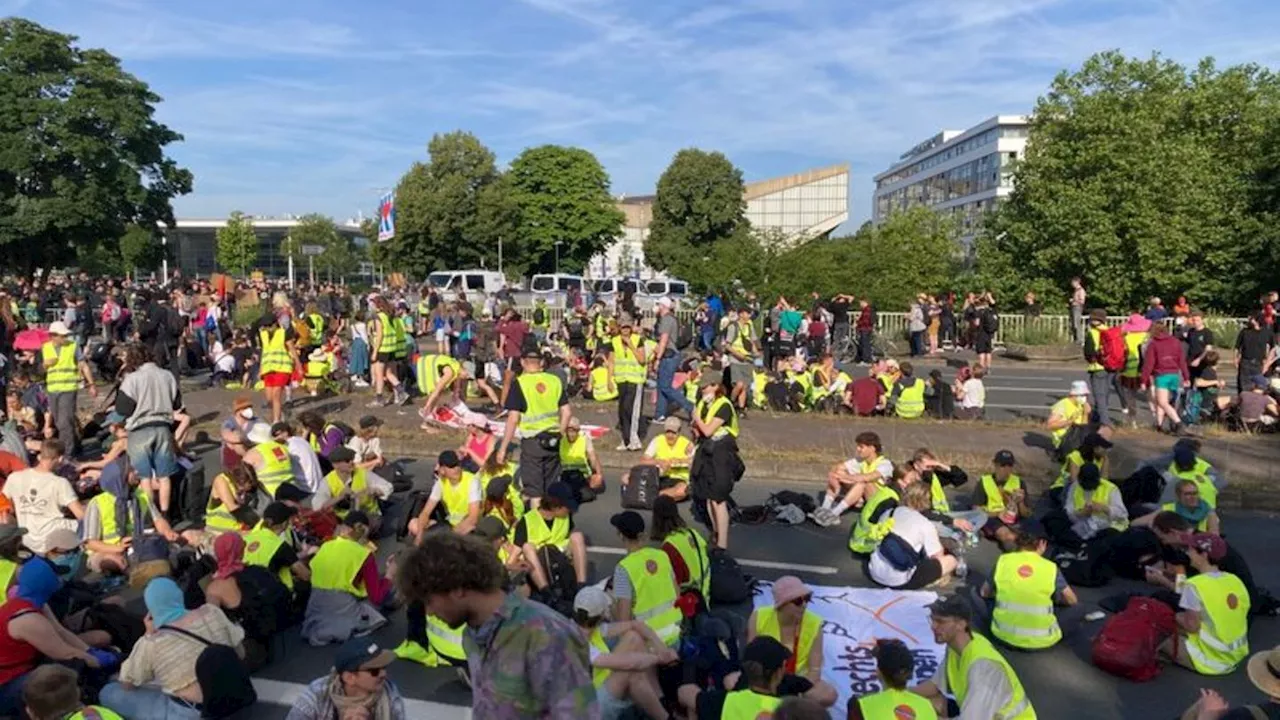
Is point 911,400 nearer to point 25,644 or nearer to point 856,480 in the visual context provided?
point 856,480

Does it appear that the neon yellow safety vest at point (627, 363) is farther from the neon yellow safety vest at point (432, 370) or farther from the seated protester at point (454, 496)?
the seated protester at point (454, 496)

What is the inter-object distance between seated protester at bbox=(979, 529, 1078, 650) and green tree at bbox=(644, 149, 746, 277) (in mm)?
51406

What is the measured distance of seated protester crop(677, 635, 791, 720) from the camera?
422 cm

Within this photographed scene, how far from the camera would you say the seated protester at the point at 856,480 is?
30.9 ft

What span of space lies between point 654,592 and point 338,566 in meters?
2.41

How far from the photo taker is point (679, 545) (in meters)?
6.04

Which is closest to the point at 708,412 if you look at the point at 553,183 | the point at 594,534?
the point at 594,534

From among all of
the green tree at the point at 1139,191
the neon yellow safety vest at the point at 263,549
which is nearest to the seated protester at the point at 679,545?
the neon yellow safety vest at the point at 263,549

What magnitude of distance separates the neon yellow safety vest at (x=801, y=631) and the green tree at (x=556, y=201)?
52942mm

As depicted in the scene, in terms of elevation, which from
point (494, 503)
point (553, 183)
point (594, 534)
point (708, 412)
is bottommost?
point (594, 534)

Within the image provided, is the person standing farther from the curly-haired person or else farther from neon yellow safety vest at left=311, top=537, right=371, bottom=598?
the curly-haired person

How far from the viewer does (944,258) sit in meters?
41.1

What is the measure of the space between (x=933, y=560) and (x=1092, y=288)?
2422 cm

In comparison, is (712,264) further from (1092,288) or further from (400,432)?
(400,432)
